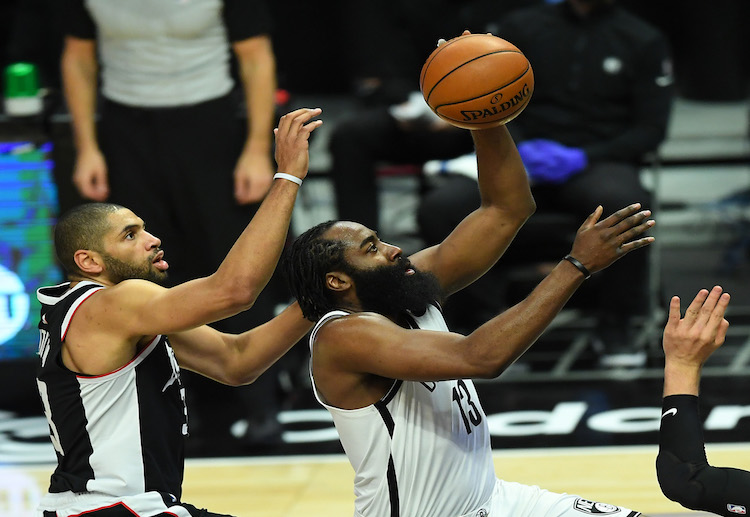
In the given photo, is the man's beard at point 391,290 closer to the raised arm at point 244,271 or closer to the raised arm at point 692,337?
the raised arm at point 244,271

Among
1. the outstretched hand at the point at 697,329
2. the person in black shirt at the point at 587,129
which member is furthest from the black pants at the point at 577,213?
the outstretched hand at the point at 697,329

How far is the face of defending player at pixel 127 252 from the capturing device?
3.40 m

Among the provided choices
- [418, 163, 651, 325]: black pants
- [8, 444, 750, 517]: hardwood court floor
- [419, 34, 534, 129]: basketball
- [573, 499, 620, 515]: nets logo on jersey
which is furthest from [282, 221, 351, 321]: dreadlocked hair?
[418, 163, 651, 325]: black pants

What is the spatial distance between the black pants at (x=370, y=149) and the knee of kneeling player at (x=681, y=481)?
368cm

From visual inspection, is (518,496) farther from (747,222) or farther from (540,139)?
(747,222)

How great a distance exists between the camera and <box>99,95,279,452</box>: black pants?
554cm

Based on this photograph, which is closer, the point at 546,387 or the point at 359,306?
the point at 359,306

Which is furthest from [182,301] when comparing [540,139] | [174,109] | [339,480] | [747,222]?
[747,222]

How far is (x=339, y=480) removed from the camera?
5.01m

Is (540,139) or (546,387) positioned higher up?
(540,139)

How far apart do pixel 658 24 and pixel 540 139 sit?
640 centimetres

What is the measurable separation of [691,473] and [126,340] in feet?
5.22

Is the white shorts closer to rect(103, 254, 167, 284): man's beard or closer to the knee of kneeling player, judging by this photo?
the knee of kneeling player

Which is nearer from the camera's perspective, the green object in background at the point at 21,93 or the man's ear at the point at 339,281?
the man's ear at the point at 339,281
